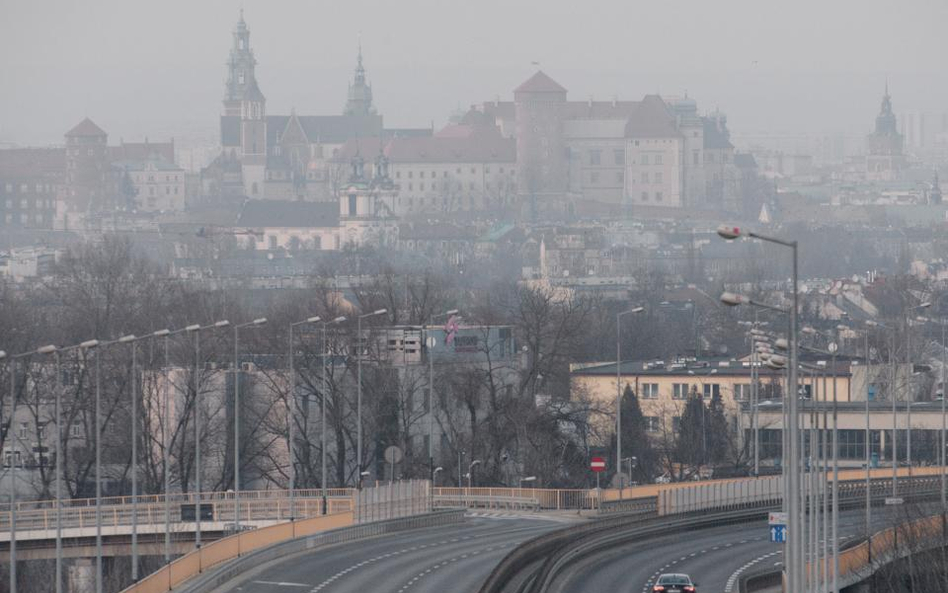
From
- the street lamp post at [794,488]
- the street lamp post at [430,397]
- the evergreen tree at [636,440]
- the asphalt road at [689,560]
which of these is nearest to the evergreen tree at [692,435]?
the evergreen tree at [636,440]

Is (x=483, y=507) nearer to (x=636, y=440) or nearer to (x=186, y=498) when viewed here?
(x=186, y=498)

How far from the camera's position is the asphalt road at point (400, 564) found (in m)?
36.7

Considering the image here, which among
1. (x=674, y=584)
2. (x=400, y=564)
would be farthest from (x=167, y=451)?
(x=674, y=584)

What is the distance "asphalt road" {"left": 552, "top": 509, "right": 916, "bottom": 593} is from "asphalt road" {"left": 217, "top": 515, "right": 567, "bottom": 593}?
4.75 feet

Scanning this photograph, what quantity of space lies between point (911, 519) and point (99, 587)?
1279cm

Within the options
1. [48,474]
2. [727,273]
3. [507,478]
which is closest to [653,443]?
[507,478]

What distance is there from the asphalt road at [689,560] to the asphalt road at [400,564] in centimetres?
145

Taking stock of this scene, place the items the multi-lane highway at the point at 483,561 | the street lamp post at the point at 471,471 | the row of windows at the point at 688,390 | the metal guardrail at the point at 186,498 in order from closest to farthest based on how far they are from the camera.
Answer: the multi-lane highway at the point at 483,561 < the metal guardrail at the point at 186,498 < the street lamp post at the point at 471,471 < the row of windows at the point at 688,390

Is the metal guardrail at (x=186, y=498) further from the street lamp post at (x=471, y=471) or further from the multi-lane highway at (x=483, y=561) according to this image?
the street lamp post at (x=471, y=471)

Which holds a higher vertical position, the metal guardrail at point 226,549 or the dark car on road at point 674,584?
the metal guardrail at point 226,549

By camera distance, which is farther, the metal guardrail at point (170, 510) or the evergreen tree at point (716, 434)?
the evergreen tree at point (716, 434)

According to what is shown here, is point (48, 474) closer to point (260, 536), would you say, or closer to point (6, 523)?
point (6, 523)

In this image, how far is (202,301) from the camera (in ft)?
344

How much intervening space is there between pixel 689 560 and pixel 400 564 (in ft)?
16.7
